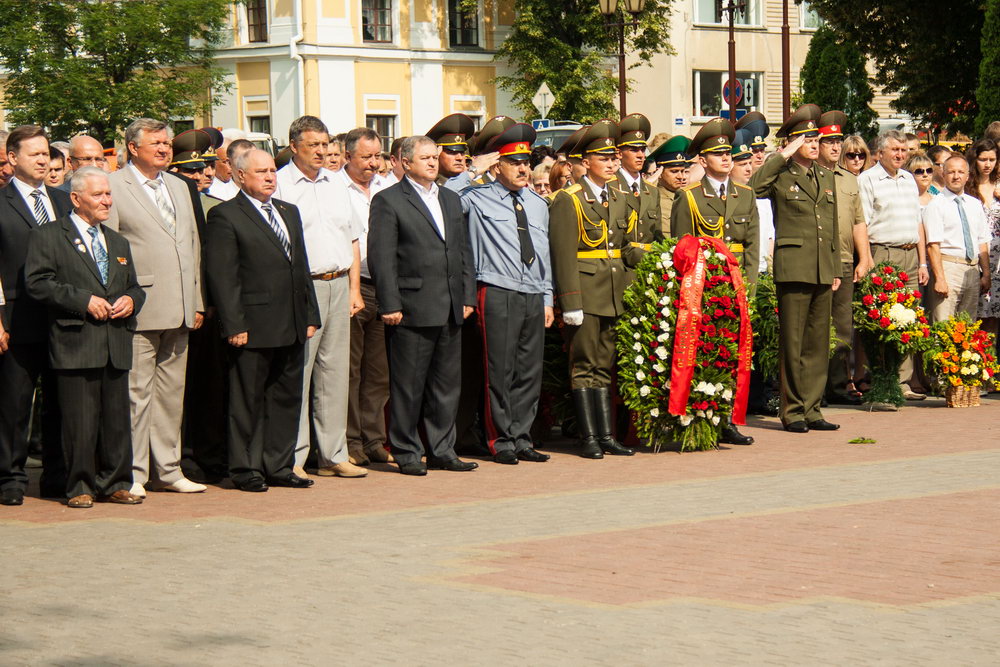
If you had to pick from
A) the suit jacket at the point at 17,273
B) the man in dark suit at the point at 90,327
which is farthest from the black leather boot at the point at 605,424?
the suit jacket at the point at 17,273

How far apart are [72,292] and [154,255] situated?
31.4 inches

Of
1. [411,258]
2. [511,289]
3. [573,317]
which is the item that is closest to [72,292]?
[411,258]

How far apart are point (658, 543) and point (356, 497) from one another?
2.51 m

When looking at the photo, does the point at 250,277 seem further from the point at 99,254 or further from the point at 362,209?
the point at 362,209

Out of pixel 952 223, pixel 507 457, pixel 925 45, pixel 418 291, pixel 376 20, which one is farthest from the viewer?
pixel 376 20

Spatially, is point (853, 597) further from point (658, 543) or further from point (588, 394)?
point (588, 394)

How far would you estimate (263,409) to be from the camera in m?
11.0

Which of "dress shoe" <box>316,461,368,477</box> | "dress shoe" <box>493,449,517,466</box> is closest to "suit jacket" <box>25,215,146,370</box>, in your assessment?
"dress shoe" <box>316,461,368,477</box>

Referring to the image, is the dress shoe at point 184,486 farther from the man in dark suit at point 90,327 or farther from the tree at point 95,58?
the tree at point 95,58

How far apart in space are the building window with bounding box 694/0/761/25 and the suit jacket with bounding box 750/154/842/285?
45376mm

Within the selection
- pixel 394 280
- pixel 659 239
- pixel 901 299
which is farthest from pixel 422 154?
pixel 901 299

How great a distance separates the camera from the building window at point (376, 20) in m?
54.2

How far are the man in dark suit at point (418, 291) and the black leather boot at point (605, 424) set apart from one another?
1143 millimetres

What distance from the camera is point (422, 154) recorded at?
38.3ft
